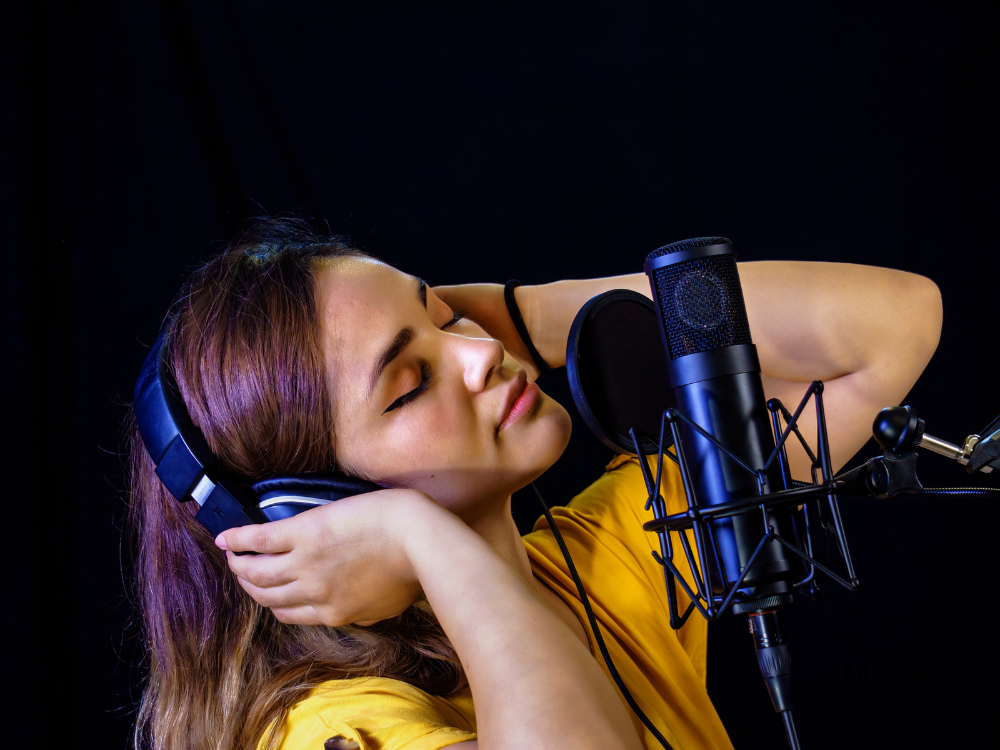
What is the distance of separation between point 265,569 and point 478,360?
1.18 feet

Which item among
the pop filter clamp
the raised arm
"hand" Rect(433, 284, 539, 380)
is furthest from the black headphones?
the raised arm

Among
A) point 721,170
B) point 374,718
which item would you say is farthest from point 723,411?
point 721,170

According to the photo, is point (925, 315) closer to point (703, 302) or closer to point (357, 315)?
point (703, 302)

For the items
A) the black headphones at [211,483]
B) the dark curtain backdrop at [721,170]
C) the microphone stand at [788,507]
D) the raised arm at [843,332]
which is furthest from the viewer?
the dark curtain backdrop at [721,170]

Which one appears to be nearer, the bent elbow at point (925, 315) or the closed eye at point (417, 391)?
the closed eye at point (417, 391)

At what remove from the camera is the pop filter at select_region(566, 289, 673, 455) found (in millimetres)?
826

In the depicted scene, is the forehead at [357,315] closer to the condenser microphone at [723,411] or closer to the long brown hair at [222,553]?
the long brown hair at [222,553]

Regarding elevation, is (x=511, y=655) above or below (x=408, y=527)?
below

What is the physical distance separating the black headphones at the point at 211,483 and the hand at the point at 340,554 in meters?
0.03

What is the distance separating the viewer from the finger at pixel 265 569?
2.75 feet

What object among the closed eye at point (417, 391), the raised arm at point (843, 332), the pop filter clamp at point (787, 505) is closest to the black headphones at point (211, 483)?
the closed eye at point (417, 391)

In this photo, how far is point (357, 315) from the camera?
0.97 meters

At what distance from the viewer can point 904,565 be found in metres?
1.79

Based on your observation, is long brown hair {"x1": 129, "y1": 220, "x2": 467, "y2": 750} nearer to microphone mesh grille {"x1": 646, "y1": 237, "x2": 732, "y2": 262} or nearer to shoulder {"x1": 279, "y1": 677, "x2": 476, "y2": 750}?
shoulder {"x1": 279, "y1": 677, "x2": 476, "y2": 750}
